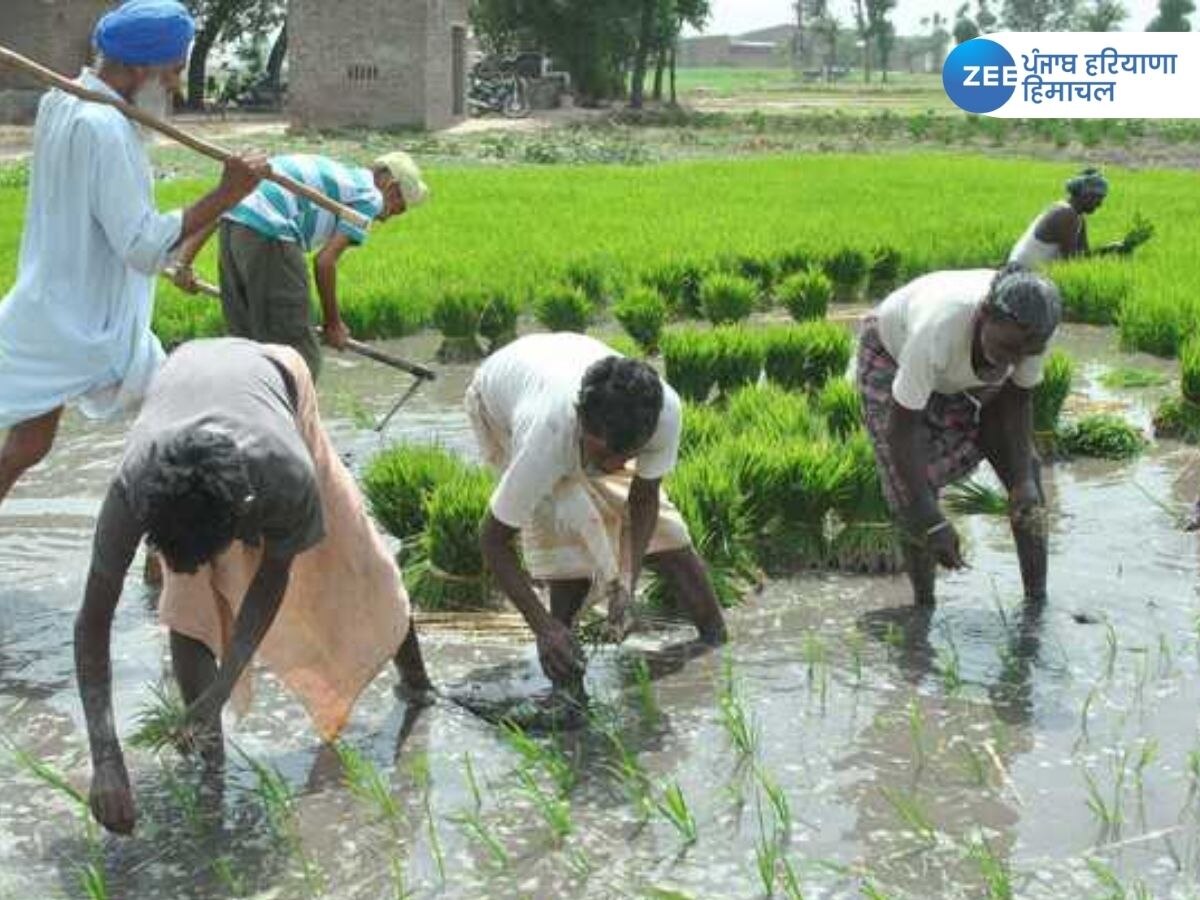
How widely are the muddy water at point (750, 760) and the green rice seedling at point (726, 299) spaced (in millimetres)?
4396

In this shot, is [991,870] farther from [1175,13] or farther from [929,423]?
[1175,13]

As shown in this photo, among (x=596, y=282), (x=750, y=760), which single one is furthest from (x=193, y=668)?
(x=596, y=282)

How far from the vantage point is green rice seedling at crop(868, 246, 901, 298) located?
11031mm

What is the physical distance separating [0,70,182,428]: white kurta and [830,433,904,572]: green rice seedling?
2.08 meters

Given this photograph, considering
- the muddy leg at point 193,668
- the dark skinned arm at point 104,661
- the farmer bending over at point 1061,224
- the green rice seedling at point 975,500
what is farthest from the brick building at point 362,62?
the dark skinned arm at point 104,661

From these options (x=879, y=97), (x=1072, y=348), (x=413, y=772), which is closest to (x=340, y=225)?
(x=413, y=772)

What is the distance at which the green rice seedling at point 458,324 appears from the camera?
8.61 metres

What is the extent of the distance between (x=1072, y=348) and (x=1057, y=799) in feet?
19.7

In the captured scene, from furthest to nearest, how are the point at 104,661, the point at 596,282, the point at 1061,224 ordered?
the point at 596,282, the point at 1061,224, the point at 104,661

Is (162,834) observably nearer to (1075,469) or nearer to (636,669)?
(636,669)

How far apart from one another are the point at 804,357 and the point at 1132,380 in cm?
164

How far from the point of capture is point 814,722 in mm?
3898

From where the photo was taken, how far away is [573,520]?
385 centimetres

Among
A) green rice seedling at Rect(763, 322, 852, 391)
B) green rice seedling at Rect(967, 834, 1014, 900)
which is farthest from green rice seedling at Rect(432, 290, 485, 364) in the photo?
green rice seedling at Rect(967, 834, 1014, 900)
